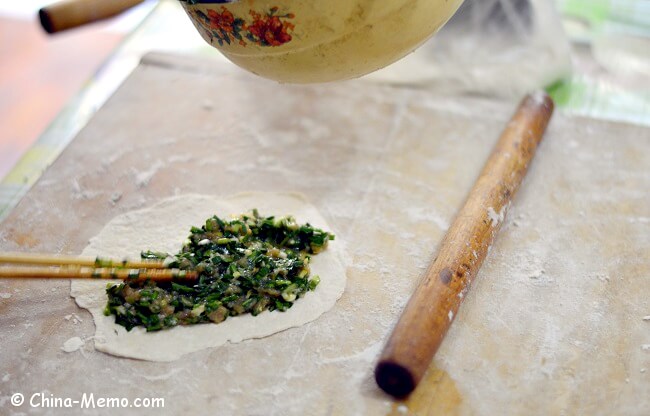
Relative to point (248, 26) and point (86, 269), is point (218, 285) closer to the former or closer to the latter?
point (86, 269)

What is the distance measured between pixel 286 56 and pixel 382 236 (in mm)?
623

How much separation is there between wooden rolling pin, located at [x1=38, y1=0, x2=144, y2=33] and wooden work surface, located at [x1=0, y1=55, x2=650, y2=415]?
0.70 metres

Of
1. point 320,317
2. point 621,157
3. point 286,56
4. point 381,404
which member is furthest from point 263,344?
point 621,157

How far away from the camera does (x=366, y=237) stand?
70.5 inches

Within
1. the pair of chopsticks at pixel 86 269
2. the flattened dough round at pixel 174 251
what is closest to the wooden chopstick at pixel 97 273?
the pair of chopsticks at pixel 86 269

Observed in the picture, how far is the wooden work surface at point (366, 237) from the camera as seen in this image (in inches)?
56.7

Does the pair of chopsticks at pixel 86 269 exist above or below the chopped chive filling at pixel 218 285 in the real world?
above

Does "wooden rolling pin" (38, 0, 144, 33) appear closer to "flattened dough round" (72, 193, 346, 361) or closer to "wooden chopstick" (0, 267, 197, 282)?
"wooden chopstick" (0, 267, 197, 282)

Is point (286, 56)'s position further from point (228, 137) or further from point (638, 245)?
point (638, 245)

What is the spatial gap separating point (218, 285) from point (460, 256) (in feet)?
1.82

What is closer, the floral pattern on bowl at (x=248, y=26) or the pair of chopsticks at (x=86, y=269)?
the floral pattern on bowl at (x=248, y=26)

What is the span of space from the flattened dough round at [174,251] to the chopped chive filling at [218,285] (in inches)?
0.9

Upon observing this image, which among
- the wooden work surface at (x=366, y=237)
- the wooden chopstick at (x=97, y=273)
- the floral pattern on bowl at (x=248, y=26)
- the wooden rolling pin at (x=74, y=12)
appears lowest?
the wooden work surface at (x=366, y=237)

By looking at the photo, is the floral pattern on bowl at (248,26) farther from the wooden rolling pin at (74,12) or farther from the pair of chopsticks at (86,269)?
the pair of chopsticks at (86,269)
